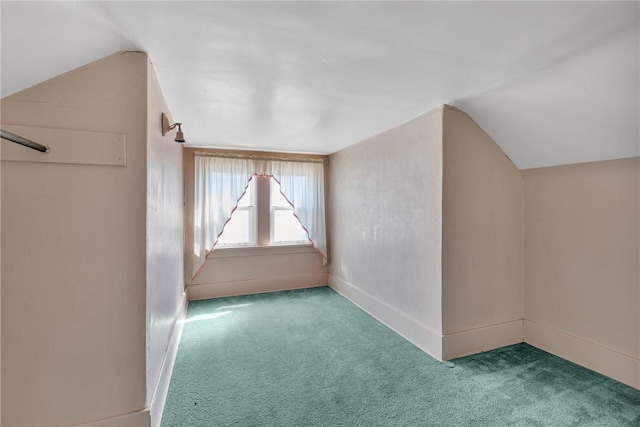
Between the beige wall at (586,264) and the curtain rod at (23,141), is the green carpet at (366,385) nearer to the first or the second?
the beige wall at (586,264)

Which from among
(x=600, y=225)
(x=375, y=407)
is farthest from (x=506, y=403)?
(x=600, y=225)

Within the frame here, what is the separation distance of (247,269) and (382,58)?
3403 mm

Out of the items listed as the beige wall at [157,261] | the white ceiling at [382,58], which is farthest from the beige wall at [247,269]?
the white ceiling at [382,58]

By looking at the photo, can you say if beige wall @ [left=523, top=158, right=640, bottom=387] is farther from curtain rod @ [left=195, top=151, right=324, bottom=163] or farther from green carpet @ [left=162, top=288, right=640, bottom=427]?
curtain rod @ [left=195, top=151, right=324, bottom=163]

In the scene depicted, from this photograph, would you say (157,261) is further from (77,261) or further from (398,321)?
(398,321)

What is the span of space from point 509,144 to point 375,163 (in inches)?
51.2

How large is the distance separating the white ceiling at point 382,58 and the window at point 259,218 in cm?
182

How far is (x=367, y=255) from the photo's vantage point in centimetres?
348

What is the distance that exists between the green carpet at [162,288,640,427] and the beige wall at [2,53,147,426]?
58 centimetres

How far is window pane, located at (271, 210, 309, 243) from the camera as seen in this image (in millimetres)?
4379

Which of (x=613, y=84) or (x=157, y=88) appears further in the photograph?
(x=157, y=88)

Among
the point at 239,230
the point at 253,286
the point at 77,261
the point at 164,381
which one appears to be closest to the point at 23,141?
the point at 77,261

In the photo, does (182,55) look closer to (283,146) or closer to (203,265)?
(283,146)

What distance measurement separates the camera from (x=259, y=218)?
4266 millimetres
